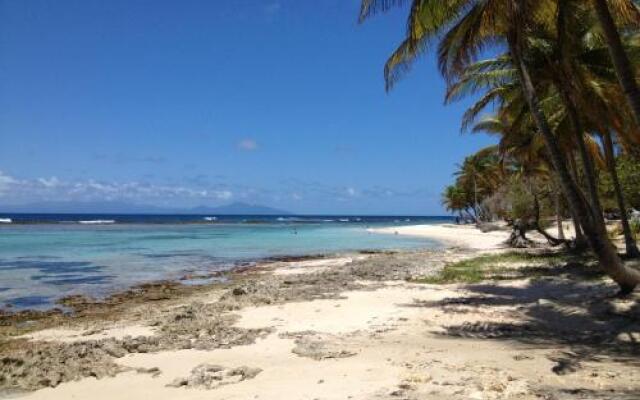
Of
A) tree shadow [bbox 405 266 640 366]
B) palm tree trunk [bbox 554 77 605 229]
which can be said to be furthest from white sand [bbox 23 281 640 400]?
palm tree trunk [bbox 554 77 605 229]

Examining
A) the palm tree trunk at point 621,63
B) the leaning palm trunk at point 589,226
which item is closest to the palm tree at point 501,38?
the leaning palm trunk at point 589,226

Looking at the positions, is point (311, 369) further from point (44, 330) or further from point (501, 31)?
point (501, 31)

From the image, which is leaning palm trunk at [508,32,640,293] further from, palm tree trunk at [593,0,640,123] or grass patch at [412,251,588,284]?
grass patch at [412,251,588,284]

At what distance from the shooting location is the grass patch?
15.0 meters

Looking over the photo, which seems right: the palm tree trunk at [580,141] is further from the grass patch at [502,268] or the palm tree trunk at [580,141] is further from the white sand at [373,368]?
the white sand at [373,368]

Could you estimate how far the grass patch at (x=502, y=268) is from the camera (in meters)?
15.0

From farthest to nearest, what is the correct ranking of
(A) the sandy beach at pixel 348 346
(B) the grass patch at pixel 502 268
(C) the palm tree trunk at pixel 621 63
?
(B) the grass patch at pixel 502 268 → (C) the palm tree trunk at pixel 621 63 → (A) the sandy beach at pixel 348 346

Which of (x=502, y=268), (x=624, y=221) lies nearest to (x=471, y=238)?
(x=502, y=268)

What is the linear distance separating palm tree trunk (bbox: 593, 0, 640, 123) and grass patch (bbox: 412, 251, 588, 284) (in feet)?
26.6

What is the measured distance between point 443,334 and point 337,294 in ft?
17.3

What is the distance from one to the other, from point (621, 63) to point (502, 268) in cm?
1092

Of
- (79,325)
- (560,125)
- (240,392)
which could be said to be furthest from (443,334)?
(560,125)

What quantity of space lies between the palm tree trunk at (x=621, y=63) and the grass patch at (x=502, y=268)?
8112mm

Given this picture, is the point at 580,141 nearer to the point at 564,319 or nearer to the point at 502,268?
the point at 564,319
